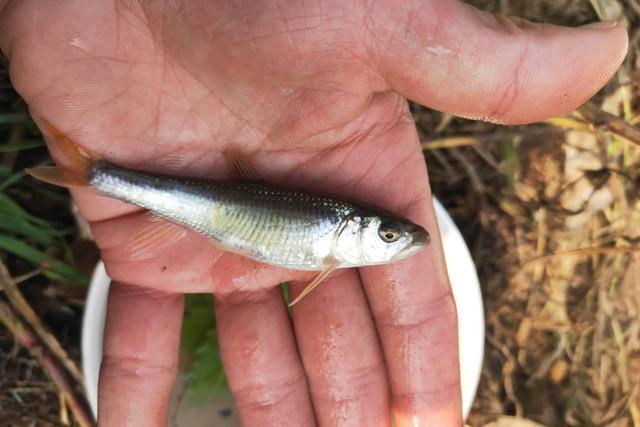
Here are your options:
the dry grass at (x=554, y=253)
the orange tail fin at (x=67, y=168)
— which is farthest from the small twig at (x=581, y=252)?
the orange tail fin at (x=67, y=168)

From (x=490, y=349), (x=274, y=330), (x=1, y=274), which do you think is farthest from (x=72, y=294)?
(x=490, y=349)

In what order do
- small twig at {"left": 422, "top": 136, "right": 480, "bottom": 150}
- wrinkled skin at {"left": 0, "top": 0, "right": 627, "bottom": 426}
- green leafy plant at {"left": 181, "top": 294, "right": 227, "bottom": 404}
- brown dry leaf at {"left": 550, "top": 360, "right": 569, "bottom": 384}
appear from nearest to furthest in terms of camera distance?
wrinkled skin at {"left": 0, "top": 0, "right": 627, "bottom": 426}
green leafy plant at {"left": 181, "top": 294, "right": 227, "bottom": 404}
small twig at {"left": 422, "top": 136, "right": 480, "bottom": 150}
brown dry leaf at {"left": 550, "top": 360, "right": 569, "bottom": 384}

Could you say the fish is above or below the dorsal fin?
below

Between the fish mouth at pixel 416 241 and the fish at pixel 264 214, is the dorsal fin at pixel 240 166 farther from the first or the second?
the fish mouth at pixel 416 241

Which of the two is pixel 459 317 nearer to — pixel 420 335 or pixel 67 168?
pixel 420 335

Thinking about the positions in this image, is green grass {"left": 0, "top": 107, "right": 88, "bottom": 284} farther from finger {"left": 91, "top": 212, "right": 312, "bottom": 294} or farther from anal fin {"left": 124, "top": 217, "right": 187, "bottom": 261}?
anal fin {"left": 124, "top": 217, "right": 187, "bottom": 261}

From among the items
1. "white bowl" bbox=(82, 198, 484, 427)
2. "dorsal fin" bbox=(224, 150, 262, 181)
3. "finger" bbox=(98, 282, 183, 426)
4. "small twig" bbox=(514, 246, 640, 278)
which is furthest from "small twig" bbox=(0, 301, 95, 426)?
"small twig" bbox=(514, 246, 640, 278)
